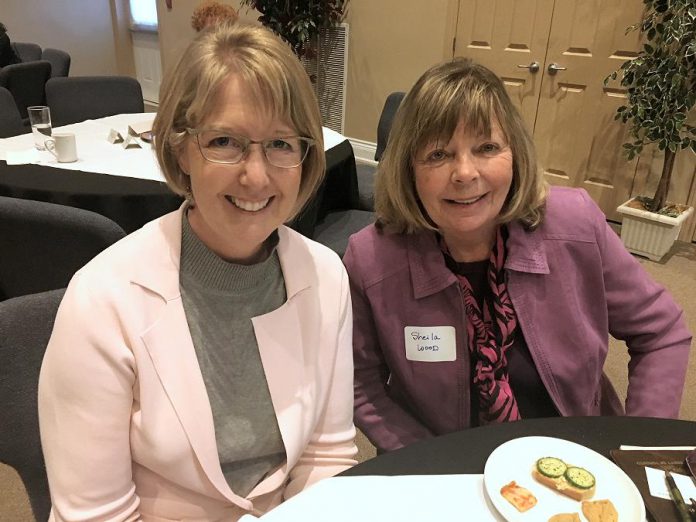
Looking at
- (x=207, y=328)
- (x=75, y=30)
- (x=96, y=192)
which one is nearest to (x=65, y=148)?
(x=96, y=192)

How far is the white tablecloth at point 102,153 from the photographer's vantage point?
7.73 ft

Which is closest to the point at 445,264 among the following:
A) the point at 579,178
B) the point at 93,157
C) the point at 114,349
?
the point at 114,349

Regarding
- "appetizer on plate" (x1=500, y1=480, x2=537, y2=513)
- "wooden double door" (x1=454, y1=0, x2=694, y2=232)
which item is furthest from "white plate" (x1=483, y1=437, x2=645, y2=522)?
"wooden double door" (x1=454, y1=0, x2=694, y2=232)

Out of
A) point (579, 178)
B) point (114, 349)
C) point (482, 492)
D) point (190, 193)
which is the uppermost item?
point (190, 193)

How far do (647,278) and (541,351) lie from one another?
318 millimetres

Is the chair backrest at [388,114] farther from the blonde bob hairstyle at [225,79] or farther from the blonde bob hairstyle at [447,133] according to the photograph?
the blonde bob hairstyle at [225,79]

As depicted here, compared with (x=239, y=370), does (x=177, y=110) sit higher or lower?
higher

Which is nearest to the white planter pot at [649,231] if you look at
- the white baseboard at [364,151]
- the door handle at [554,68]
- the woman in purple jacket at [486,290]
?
the door handle at [554,68]

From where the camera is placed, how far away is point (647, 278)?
1.34 m

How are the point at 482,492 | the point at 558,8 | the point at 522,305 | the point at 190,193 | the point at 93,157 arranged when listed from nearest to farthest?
the point at 482,492 < the point at 190,193 < the point at 522,305 < the point at 93,157 < the point at 558,8

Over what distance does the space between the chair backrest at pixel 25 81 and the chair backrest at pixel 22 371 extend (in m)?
4.05

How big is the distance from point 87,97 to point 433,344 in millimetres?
3123

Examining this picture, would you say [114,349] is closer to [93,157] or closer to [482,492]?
[482,492]

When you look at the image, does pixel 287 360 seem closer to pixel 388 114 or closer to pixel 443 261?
pixel 443 261
